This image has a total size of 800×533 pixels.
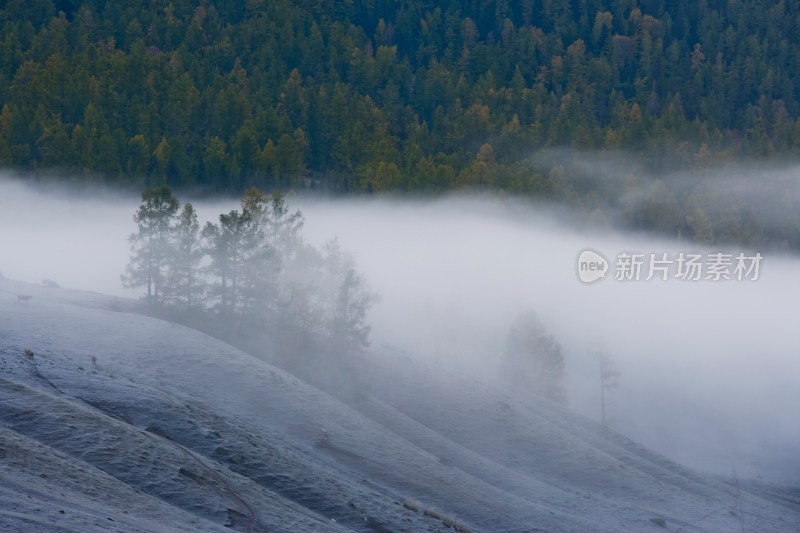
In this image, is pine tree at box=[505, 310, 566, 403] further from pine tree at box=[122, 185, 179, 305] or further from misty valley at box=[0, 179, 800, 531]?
pine tree at box=[122, 185, 179, 305]

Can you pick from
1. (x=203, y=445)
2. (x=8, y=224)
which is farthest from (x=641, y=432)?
(x=8, y=224)

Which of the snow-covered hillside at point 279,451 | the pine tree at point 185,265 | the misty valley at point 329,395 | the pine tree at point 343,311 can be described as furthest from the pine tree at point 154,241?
the pine tree at point 343,311

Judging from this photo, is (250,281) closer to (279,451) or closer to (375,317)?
(279,451)

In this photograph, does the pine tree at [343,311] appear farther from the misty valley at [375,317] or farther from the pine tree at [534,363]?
the pine tree at [534,363]

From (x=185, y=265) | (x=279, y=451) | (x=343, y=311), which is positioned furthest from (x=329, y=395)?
(x=185, y=265)

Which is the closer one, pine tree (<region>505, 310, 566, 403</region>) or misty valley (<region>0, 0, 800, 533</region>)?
misty valley (<region>0, 0, 800, 533</region>)

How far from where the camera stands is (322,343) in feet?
235

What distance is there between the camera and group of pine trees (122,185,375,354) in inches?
Result: 2822

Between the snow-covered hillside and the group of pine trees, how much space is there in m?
3.35

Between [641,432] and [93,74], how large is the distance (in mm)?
120912

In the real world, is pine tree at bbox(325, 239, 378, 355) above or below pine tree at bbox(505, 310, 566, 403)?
above

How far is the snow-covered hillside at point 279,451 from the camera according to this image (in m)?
32.1

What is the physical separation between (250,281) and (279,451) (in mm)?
31863

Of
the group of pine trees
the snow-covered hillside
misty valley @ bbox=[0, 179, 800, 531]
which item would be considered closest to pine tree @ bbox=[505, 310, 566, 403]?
misty valley @ bbox=[0, 179, 800, 531]
